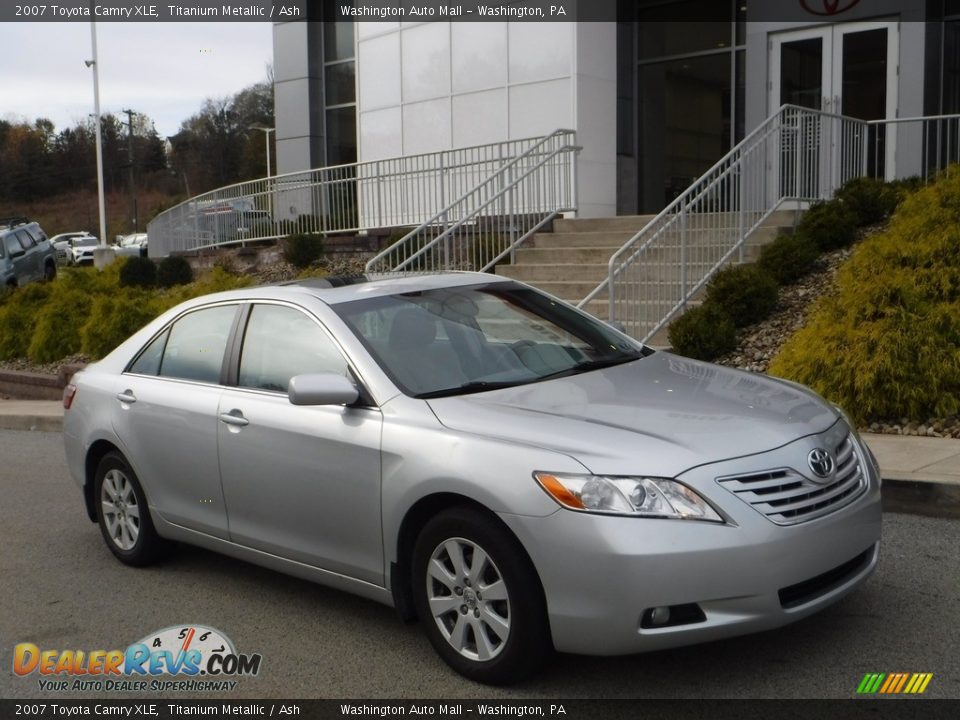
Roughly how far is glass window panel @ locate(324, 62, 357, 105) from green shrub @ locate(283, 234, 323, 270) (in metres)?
6.90

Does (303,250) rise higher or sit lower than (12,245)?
lower

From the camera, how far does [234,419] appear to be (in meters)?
5.28

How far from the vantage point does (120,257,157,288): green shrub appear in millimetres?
20031

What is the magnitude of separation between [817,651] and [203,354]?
3439 millimetres

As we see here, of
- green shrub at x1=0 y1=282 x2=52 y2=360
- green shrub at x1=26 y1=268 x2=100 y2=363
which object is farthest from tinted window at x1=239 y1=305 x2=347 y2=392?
green shrub at x1=0 y1=282 x2=52 y2=360

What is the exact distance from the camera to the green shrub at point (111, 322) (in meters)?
16.2

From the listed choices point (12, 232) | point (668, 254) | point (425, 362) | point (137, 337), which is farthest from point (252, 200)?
point (425, 362)

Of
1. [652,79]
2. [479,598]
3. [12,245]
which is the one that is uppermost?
[652,79]

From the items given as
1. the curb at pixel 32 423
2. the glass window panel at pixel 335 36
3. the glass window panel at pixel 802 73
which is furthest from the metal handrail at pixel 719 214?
the glass window panel at pixel 335 36

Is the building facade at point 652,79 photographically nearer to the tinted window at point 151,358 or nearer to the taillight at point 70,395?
the tinted window at point 151,358

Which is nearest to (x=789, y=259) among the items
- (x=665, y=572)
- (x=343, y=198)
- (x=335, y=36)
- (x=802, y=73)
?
(x=802, y=73)

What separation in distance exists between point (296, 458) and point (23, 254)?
75.2 feet

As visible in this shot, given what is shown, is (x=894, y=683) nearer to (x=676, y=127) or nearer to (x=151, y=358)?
(x=151, y=358)

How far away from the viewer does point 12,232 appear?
2531 centimetres
